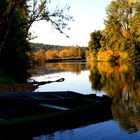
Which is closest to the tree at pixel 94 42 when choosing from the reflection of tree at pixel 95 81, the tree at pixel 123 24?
the tree at pixel 123 24

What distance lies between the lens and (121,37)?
9744cm

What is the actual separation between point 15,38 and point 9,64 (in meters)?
7.33

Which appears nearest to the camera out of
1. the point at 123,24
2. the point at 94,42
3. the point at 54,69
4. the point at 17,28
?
the point at 17,28

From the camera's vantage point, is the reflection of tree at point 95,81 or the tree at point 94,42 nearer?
the reflection of tree at point 95,81

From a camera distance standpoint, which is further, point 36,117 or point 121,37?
point 121,37

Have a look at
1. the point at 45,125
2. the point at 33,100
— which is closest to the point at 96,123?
the point at 45,125

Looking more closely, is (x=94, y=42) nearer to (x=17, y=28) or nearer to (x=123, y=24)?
(x=123, y=24)

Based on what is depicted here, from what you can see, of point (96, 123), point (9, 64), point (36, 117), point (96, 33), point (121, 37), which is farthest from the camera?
point (96, 33)

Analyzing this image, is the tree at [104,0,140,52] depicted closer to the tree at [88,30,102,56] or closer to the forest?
the forest

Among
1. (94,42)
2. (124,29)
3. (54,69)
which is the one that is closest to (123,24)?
(124,29)

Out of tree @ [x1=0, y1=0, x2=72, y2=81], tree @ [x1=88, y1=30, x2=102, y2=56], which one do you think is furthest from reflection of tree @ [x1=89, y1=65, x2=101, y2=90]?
tree @ [x1=88, y1=30, x2=102, y2=56]

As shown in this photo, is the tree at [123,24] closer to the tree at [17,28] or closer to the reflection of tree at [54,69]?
the reflection of tree at [54,69]

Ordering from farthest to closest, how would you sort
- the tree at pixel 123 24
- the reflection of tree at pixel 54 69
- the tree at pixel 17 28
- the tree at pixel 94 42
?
the tree at pixel 94 42 < the tree at pixel 123 24 < the reflection of tree at pixel 54 69 < the tree at pixel 17 28

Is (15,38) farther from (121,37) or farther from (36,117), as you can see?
(121,37)
